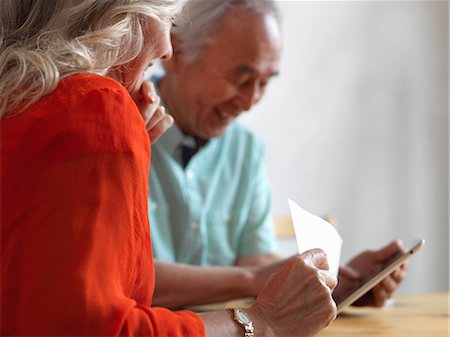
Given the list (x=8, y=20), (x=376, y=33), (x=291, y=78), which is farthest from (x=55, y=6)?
(x=376, y=33)

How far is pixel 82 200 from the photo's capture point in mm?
744

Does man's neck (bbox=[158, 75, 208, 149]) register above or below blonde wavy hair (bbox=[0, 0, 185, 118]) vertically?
below

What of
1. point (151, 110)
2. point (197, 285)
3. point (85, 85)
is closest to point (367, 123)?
point (197, 285)

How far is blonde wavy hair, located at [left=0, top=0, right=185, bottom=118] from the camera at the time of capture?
88cm

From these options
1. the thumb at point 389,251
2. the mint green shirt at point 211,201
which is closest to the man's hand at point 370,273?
the thumb at point 389,251

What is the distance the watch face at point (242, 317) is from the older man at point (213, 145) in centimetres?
83

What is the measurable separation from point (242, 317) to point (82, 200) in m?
0.26

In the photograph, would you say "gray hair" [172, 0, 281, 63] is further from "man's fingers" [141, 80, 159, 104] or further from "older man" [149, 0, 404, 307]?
"man's fingers" [141, 80, 159, 104]

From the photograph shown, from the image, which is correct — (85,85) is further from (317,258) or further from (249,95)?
(249,95)

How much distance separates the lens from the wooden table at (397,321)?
126 cm

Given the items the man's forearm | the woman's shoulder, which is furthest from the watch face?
the man's forearm

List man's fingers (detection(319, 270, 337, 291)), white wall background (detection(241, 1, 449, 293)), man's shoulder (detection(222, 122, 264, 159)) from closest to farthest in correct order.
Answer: man's fingers (detection(319, 270, 337, 291))
man's shoulder (detection(222, 122, 264, 159))
white wall background (detection(241, 1, 449, 293))

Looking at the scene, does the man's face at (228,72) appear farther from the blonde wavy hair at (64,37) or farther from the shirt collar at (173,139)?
the blonde wavy hair at (64,37)

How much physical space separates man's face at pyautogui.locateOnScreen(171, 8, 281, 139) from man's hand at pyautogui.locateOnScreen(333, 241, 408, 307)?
1.64 ft
